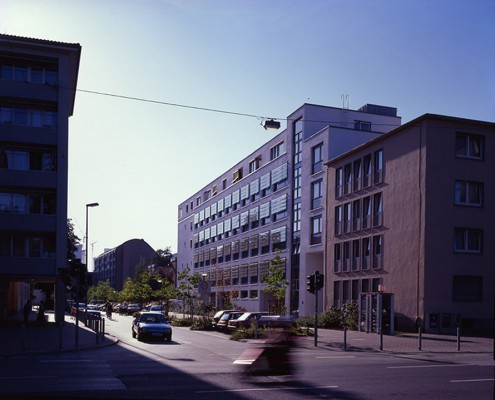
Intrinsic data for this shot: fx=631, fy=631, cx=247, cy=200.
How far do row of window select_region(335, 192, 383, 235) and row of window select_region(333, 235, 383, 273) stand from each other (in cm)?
93

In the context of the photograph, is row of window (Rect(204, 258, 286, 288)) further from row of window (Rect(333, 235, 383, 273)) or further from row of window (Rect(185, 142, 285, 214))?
row of window (Rect(333, 235, 383, 273))

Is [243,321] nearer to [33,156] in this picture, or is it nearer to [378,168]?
[378,168]

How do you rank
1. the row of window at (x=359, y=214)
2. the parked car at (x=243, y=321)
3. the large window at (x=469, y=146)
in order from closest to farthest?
the parked car at (x=243, y=321) → the large window at (x=469, y=146) → the row of window at (x=359, y=214)

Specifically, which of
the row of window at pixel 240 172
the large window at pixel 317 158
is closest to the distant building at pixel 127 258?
the row of window at pixel 240 172

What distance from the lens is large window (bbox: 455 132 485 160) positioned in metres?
37.4

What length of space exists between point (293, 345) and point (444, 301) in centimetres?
2374

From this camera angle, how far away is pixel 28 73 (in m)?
41.9

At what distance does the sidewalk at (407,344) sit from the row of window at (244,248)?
72.1 feet

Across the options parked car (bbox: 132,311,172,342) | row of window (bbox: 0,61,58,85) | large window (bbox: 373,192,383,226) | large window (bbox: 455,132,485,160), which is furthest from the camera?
large window (bbox: 373,192,383,226)

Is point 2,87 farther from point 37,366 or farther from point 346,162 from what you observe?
point 37,366

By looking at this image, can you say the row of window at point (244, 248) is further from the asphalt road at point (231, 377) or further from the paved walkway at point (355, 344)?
the asphalt road at point (231, 377)

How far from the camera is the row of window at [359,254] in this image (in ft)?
136

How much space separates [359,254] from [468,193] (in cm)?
925

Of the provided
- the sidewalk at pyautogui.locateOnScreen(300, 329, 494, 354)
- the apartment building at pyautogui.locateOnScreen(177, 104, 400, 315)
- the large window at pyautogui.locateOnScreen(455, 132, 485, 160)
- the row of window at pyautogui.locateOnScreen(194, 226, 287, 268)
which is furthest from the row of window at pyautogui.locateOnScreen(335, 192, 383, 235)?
the sidewalk at pyautogui.locateOnScreen(300, 329, 494, 354)
